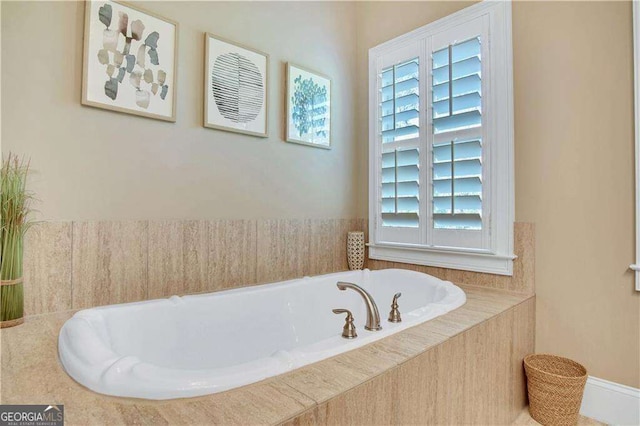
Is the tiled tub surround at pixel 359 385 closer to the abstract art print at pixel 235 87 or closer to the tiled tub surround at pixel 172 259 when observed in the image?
the tiled tub surround at pixel 172 259

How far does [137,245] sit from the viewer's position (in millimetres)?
1706

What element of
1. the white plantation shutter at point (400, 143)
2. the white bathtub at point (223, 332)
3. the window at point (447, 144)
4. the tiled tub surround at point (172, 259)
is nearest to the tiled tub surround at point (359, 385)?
the white bathtub at point (223, 332)

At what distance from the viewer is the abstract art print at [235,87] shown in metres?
1.95

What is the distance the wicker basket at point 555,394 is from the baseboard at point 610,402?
0.11 m

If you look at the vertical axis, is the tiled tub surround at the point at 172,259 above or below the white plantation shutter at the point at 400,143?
below

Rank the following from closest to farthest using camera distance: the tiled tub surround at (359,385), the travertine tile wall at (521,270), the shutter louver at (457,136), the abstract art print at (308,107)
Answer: the tiled tub surround at (359,385) < the travertine tile wall at (521,270) < the shutter louver at (457,136) < the abstract art print at (308,107)

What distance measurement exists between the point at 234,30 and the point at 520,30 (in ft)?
5.47

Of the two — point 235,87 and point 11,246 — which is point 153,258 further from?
point 235,87

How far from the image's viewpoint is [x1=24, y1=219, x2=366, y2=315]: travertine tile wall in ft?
4.87

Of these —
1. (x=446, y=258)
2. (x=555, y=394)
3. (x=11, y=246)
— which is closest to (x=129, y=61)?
(x=11, y=246)

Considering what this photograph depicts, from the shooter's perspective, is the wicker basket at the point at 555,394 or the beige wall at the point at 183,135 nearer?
the beige wall at the point at 183,135

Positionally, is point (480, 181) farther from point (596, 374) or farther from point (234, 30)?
point (234, 30)

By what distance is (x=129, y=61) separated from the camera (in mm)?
1688

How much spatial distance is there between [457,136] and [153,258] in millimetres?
1887
